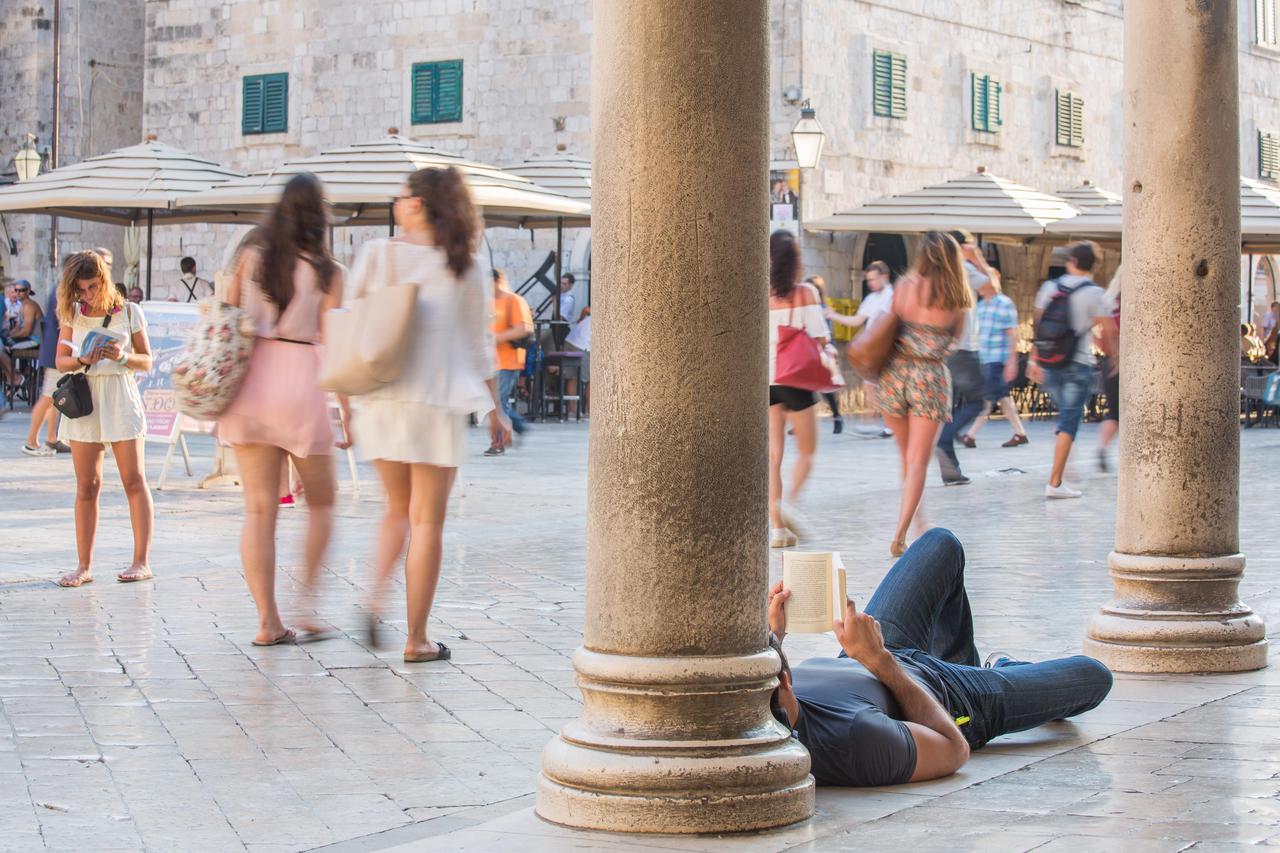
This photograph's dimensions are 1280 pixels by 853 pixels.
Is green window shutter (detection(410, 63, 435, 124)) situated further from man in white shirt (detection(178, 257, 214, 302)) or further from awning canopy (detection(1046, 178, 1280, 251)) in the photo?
awning canopy (detection(1046, 178, 1280, 251))

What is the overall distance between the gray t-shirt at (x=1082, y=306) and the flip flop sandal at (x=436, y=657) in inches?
313

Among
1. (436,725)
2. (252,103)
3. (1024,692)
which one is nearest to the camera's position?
(1024,692)

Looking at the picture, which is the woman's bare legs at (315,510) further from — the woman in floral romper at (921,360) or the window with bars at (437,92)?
the window with bars at (437,92)

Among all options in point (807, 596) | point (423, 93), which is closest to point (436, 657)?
point (807, 596)

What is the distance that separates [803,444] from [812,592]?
20.6 ft

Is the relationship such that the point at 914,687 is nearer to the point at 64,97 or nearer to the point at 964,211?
the point at 964,211

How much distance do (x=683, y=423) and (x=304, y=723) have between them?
1.95 m

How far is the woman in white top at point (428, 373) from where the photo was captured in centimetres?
660

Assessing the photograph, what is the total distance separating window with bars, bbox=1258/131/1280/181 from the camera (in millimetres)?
34375

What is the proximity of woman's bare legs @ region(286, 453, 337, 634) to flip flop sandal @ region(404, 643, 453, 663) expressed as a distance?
0.64 meters

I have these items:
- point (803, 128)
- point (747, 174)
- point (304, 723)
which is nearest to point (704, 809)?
point (747, 174)

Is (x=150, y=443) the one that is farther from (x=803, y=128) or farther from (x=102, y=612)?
(x=102, y=612)

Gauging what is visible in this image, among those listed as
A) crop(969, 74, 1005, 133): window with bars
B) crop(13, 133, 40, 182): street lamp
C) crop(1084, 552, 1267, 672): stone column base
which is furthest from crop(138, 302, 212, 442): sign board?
crop(969, 74, 1005, 133): window with bars

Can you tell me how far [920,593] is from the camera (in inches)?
204
